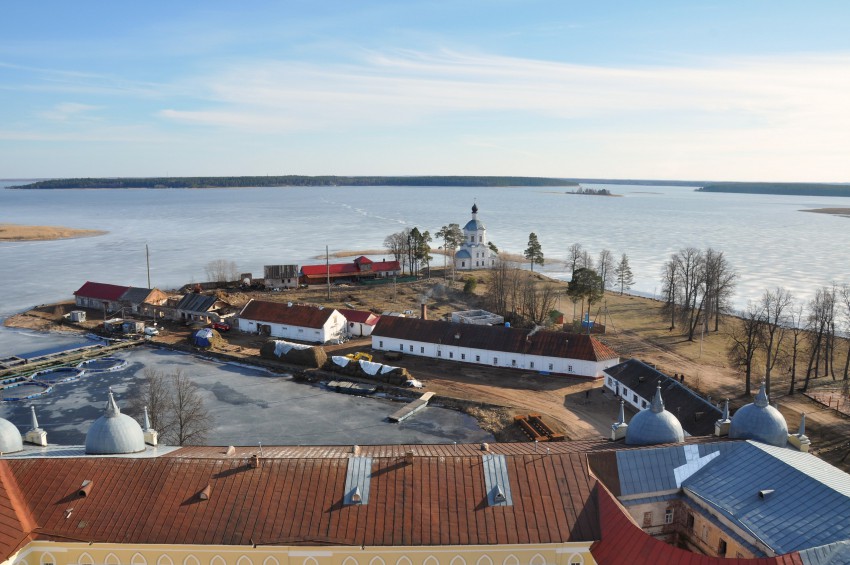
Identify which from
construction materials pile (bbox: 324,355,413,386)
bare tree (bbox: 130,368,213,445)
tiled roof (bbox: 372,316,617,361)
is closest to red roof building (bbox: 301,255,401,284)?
tiled roof (bbox: 372,316,617,361)

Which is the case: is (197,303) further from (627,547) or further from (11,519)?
(627,547)

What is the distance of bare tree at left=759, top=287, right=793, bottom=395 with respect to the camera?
157 feet

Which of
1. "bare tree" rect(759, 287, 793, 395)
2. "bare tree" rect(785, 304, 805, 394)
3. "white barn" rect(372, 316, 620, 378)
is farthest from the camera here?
"white barn" rect(372, 316, 620, 378)

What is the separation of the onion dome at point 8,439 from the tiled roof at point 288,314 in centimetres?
3670

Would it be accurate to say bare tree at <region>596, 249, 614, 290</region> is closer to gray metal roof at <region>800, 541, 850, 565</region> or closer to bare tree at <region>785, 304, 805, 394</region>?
bare tree at <region>785, 304, 805, 394</region>

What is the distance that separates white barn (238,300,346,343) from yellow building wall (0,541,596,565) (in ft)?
135

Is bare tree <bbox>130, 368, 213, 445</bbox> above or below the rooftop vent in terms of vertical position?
below

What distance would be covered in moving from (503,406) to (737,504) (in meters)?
23.5

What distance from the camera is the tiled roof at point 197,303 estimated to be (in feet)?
233

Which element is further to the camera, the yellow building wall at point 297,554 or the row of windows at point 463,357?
→ the row of windows at point 463,357

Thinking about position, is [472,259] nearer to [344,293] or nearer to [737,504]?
[344,293]

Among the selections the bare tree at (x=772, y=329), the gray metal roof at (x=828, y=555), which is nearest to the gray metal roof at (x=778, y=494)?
the gray metal roof at (x=828, y=555)

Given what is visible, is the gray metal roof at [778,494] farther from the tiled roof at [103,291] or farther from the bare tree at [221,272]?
the bare tree at [221,272]

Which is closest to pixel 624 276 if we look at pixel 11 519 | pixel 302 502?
pixel 302 502
